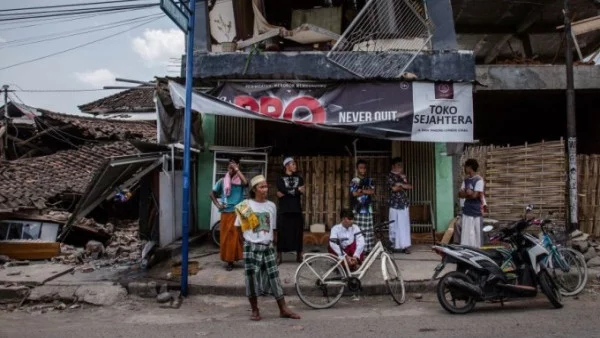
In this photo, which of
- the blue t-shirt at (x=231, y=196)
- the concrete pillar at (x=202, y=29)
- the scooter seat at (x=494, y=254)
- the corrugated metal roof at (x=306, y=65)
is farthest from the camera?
the concrete pillar at (x=202, y=29)

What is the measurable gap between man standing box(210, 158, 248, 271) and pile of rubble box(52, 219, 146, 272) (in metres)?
2.16

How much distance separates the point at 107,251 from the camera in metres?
11.1

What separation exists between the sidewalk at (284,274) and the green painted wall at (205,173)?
4.00 ft

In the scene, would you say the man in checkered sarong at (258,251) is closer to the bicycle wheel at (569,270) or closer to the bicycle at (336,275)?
the bicycle at (336,275)

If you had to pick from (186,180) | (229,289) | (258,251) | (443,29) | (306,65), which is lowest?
(229,289)

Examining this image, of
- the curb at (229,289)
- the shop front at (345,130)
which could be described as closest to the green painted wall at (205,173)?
the shop front at (345,130)

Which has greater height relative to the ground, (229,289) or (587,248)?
(587,248)

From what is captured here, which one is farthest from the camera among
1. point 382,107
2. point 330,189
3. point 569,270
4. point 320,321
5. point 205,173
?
point 205,173

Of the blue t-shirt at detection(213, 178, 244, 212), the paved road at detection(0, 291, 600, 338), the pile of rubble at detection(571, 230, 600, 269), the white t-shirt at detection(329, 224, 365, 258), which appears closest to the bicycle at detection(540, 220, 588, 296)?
the paved road at detection(0, 291, 600, 338)

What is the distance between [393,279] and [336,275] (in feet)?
2.58

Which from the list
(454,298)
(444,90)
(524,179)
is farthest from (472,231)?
(524,179)

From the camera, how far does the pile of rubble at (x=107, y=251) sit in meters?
9.47

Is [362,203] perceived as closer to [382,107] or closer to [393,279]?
[382,107]

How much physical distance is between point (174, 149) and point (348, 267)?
Answer: 468 cm
